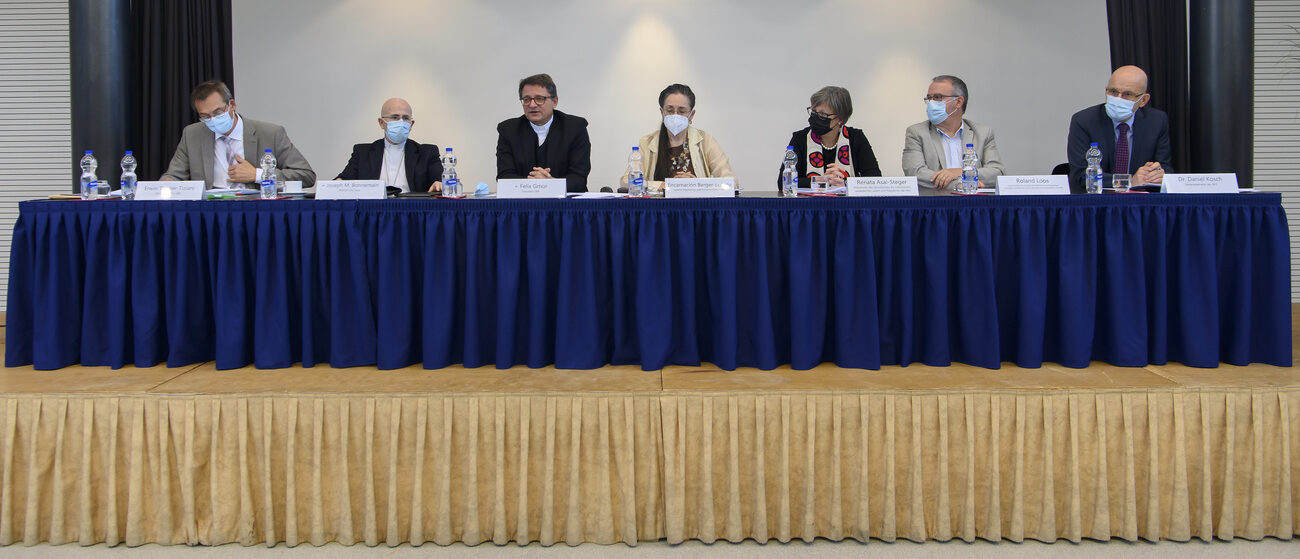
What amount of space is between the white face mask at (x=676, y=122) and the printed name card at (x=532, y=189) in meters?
1.07

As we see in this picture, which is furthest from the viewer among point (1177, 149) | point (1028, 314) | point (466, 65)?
point (466, 65)

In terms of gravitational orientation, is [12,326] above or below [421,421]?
above

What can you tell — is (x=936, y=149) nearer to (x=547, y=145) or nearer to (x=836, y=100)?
(x=836, y=100)

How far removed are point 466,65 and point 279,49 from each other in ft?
3.89

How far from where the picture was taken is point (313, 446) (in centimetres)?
178

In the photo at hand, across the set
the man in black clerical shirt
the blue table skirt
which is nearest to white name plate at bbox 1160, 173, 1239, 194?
the blue table skirt

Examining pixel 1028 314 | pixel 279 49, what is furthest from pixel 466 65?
pixel 1028 314

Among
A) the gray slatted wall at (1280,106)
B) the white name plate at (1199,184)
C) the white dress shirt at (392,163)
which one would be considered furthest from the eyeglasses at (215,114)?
the gray slatted wall at (1280,106)

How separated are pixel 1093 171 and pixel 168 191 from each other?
292 centimetres

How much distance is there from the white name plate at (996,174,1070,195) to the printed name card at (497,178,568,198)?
1.29 m

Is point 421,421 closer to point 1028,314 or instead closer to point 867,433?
point 867,433

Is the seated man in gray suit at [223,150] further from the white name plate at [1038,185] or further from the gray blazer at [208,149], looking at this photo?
the white name plate at [1038,185]

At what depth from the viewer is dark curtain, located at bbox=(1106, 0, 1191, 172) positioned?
406 cm

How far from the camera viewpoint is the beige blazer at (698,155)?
3.33m
